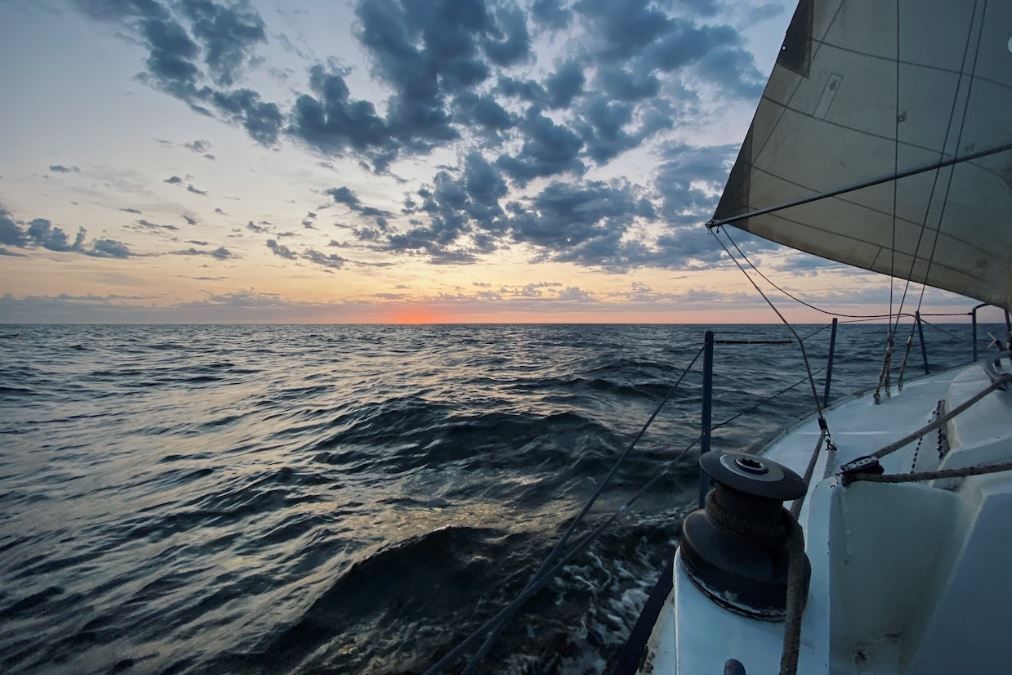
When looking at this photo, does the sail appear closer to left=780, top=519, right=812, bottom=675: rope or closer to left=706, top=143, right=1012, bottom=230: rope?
left=706, top=143, right=1012, bottom=230: rope

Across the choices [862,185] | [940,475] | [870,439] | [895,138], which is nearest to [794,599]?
[940,475]

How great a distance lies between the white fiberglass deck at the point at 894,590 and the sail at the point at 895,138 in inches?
118

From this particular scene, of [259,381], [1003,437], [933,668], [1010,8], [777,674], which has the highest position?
[1010,8]

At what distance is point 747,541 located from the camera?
168 centimetres

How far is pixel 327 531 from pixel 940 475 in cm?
553

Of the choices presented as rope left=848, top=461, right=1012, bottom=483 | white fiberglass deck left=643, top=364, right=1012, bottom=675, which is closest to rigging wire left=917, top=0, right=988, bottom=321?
white fiberglass deck left=643, top=364, right=1012, bottom=675

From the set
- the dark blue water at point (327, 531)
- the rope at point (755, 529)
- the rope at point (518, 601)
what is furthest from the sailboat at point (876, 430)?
the dark blue water at point (327, 531)

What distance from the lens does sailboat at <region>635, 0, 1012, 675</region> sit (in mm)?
1617

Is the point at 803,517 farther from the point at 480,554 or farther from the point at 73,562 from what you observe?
the point at 73,562

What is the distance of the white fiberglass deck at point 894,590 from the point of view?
1.56 metres

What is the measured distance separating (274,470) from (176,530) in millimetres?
1894

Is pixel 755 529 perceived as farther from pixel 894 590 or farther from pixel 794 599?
A: pixel 894 590

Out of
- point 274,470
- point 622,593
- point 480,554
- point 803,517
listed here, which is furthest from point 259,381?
point 803,517

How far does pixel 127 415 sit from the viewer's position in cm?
1177
